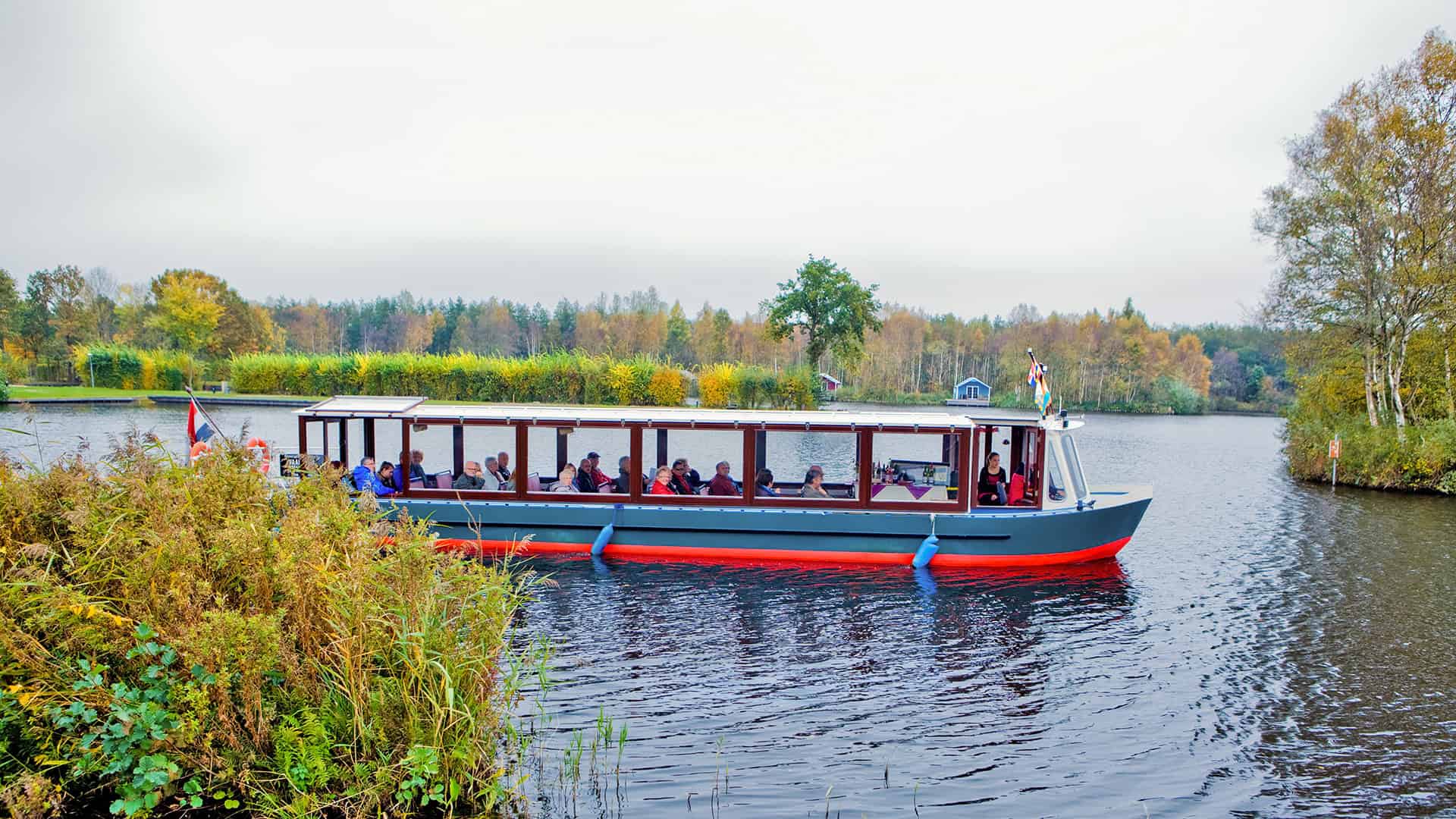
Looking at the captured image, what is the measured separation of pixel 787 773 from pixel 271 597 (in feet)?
14.3

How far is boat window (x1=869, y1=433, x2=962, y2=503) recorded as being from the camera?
15094 millimetres

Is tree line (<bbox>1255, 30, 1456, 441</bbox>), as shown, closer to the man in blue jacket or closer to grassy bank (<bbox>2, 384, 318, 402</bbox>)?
the man in blue jacket

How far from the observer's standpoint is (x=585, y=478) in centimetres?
1541

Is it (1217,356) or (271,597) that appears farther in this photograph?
(1217,356)

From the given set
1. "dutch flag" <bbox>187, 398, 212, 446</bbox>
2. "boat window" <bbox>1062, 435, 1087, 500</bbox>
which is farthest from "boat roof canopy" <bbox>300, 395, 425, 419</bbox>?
"boat window" <bbox>1062, 435, 1087, 500</bbox>

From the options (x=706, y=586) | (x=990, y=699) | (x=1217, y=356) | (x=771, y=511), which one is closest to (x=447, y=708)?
(x=990, y=699)

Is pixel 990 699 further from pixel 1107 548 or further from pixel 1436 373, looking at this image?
pixel 1436 373

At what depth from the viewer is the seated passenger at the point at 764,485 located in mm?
15211

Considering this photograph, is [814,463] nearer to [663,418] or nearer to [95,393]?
[663,418]

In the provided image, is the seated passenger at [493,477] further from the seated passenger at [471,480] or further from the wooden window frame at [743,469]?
the wooden window frame at [743,469]

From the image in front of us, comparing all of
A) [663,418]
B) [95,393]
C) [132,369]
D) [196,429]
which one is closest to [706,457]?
[663,418]

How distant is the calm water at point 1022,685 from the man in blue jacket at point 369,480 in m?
2.95

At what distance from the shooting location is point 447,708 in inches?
233

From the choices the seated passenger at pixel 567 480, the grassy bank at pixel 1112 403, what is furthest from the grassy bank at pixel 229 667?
the grassy bank at pixel 1112 403
